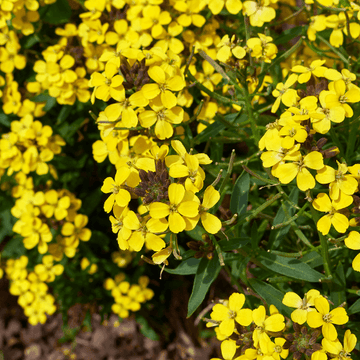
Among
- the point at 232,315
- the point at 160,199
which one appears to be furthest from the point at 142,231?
the point at 232,315

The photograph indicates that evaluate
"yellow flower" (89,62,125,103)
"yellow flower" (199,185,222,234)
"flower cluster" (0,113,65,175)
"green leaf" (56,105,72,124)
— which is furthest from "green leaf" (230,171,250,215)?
"green leaf" (56,105,72,124)

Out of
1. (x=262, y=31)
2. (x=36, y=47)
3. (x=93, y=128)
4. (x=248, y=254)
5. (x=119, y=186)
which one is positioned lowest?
(x=93, y=128)

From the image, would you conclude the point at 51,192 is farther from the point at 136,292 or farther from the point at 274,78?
the point at 274,78

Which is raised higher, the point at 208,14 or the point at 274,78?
the point at 208,14

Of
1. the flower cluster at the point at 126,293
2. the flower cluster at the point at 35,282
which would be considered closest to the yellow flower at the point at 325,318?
the flower cluster at the point at 126,293

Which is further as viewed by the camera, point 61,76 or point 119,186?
point 61,76

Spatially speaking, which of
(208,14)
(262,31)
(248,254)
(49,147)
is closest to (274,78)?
(262,31)

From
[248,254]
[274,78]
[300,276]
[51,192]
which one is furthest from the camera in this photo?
[51,192]
